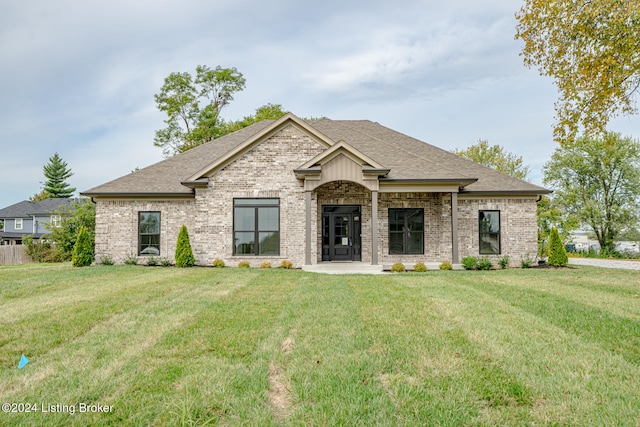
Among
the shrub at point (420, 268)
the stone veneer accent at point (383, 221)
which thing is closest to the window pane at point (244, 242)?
the stone veneer accent at point (383, 221)

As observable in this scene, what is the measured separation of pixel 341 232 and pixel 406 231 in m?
2.73

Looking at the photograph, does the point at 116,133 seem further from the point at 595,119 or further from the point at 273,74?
the point at 595,119

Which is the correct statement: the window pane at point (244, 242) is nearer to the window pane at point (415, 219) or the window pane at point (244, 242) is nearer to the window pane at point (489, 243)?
the window pane at point (415, 219)

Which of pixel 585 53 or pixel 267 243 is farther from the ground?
pixel 585 53

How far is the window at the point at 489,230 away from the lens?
15078 mm

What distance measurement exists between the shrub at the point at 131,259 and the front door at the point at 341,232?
25.5 feet

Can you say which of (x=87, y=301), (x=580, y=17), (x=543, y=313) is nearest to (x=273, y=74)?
(x=580, y=17)

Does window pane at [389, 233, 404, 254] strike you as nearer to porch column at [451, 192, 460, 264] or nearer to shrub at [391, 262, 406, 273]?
shrub at [391, 262, 406, 273]

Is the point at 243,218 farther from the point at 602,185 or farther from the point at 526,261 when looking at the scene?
the point at 602,185

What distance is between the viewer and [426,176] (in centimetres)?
1391

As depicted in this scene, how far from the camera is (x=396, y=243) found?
49.5 feet

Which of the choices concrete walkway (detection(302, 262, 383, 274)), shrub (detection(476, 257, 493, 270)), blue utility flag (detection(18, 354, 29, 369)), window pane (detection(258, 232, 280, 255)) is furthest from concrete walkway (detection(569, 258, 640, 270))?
blue utility flag (detection(18, 354, 29, 369))

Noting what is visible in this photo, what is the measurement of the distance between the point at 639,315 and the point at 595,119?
20.8ft

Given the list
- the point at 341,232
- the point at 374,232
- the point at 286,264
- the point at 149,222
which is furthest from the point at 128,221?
the point at 374,232
